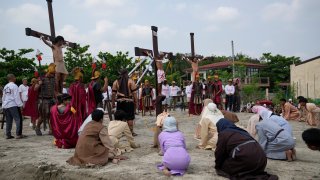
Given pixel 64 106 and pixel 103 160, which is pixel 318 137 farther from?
pixel 64 106

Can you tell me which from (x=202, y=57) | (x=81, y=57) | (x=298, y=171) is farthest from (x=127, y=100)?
(x=81, y=57)

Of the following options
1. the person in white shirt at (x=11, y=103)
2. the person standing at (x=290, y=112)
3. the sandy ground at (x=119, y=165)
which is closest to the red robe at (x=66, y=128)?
the sandy ground at (x=119, y=165)

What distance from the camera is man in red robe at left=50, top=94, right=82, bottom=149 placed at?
27.0 feet

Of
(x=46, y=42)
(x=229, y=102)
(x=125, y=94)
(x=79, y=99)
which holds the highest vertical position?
(x=46, y=42)

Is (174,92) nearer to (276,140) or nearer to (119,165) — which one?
(276,140)

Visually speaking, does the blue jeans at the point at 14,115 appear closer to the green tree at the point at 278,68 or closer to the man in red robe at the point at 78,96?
the man in red robe at the point at 78,96

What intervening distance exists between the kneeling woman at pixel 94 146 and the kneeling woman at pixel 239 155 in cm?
221

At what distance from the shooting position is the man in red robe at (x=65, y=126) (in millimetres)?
8227

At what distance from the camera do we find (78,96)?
9.04 meters

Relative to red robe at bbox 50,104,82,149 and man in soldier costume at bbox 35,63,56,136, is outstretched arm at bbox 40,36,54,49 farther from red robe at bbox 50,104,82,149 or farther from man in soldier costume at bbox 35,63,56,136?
red robe at bbox 50,104,82,149

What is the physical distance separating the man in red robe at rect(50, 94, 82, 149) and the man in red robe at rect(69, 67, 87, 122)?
417mm

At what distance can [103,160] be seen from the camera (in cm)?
632

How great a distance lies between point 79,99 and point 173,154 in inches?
168

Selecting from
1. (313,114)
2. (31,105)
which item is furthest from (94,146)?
(313,114)
